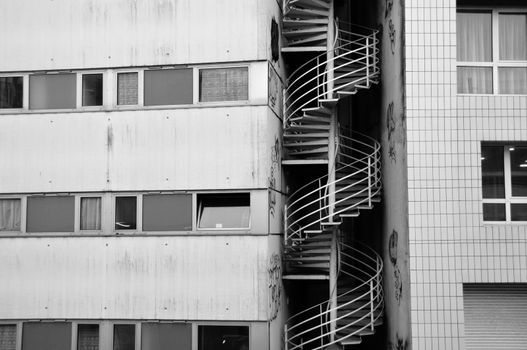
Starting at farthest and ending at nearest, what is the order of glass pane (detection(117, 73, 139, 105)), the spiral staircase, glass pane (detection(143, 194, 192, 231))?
the spiral staircase, glass pane (detection(117, 73, 139, 105)), glass pane (detection(143, 194, 192, 231))

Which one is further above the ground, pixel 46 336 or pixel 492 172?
pixel 492 172

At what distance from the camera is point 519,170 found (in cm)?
1308

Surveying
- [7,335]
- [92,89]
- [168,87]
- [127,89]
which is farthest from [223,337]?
[92,89]

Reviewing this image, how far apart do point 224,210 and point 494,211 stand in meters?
5.30

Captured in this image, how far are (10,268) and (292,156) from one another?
6.64m

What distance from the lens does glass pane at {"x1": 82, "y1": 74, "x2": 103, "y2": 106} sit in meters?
13.9

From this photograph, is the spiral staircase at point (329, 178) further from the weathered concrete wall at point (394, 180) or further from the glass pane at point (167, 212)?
the glass pane at point (167, 212)

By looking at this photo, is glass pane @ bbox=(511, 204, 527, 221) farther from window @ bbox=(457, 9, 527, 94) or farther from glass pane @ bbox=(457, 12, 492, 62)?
glass pane @ bbox=(457, 12, 492, 62)

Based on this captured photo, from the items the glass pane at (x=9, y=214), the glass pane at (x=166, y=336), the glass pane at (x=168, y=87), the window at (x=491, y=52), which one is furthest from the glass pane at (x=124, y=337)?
the window at (x=491, y=52)

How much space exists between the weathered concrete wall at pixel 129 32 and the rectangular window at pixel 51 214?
2.81m

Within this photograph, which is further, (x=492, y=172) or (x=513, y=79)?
(x=513, y=79)

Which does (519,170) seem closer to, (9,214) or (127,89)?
(127,89)

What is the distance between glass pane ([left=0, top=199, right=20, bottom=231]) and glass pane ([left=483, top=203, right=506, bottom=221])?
375 inches

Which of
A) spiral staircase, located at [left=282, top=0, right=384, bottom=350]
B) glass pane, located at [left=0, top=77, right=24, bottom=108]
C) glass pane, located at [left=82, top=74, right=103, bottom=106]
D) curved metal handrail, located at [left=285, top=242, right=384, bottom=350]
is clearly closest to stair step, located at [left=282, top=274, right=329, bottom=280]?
spiral staircase, located at [left=282, top=0, right=384, bottom=350]
